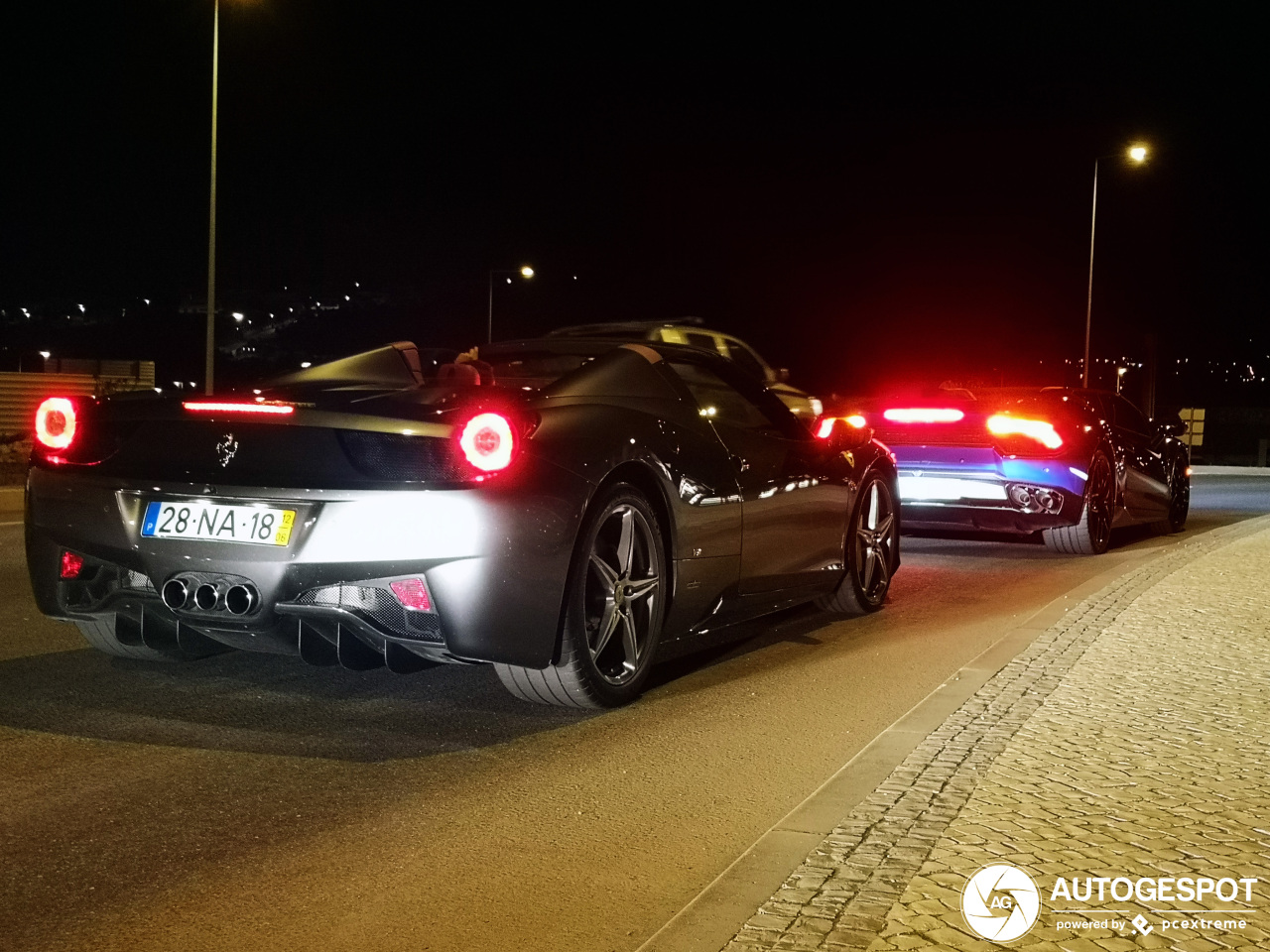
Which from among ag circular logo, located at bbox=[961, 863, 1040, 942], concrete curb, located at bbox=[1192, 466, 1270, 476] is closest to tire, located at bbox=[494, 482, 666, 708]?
ag circular logo, located at bbox=[961, 863, 1040, 942]

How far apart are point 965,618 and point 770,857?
4604 mm

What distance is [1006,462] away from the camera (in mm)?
11211

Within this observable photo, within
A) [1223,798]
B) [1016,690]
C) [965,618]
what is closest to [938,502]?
[965,618]

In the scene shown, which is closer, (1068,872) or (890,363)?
(1068,872)

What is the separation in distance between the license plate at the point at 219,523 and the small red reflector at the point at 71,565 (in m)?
0.42

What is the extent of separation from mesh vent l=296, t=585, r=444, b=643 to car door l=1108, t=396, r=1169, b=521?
894 cm

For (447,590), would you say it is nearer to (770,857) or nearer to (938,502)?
(770,857)

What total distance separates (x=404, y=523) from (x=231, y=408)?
81cm

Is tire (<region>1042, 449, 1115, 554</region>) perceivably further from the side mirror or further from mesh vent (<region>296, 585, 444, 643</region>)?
mesh vent (<region>296, 585, 444, 643</region>)

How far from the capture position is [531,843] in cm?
386

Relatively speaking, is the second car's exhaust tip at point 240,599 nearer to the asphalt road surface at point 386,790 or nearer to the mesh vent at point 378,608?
the mesh vent at point 378,608

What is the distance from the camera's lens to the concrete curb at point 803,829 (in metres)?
3.23

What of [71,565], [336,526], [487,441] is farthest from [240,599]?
[487,441]

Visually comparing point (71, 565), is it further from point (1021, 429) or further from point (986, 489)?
point (1021, 429)
